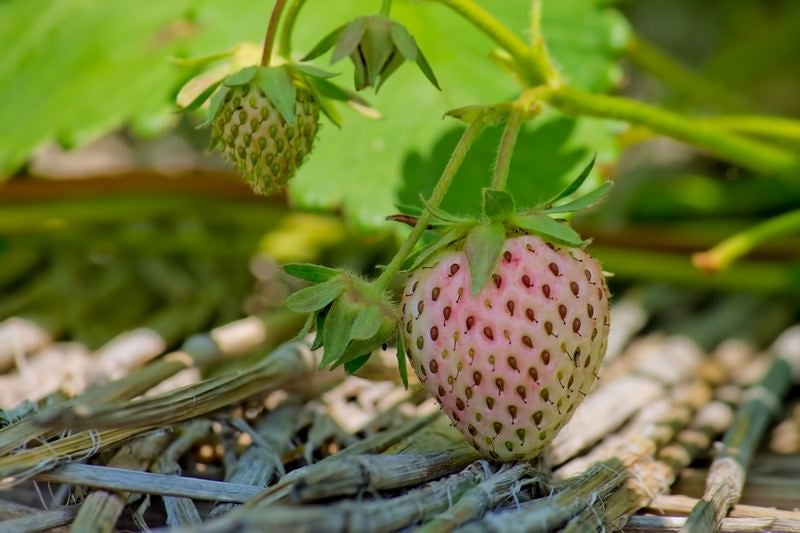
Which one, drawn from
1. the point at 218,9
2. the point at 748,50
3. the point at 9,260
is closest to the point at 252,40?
the point at 218,9

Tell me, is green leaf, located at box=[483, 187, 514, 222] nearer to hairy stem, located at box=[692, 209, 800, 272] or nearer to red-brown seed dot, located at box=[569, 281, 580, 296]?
red-brown seed dot, located at box=[569, 281, 580, 296]

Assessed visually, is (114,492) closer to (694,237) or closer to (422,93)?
(422,93)

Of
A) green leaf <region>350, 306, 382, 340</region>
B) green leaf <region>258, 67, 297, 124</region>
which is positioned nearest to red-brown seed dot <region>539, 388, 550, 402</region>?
green leaf <region>350, 306, 382, 340</region>

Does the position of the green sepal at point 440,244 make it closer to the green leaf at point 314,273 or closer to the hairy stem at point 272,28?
the green leaf at point 314,273

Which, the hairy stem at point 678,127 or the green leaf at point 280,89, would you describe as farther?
the hairy stem at point 678,127

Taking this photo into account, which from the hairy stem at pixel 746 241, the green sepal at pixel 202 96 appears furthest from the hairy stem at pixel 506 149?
the hairy stem at pixel 746 241

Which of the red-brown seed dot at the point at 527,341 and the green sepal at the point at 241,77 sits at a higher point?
the green sepal at the point at 241,77

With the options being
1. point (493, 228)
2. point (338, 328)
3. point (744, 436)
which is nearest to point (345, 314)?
point (338, 328)
